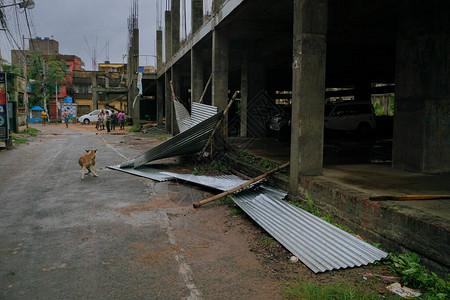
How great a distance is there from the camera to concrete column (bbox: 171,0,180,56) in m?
19.1

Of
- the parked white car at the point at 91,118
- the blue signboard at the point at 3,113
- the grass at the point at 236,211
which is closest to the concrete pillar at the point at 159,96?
the blue signboard at the point at 3,113

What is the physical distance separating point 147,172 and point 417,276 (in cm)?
759

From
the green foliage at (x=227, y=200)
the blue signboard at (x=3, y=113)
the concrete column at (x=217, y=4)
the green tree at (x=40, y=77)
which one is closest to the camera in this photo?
the green foliage at (x=227, y=200)

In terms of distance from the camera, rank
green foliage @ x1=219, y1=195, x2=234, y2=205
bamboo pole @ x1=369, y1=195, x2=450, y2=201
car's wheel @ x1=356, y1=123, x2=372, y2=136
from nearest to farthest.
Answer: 1. bamboo pole @ x1=369, y1=195, x2=450, y2=201
2. green foliage @ x1=219, y1=195, x2=234, y2=205
3. car's wheel @ x1=356, y1=123, x2=372, y2=136

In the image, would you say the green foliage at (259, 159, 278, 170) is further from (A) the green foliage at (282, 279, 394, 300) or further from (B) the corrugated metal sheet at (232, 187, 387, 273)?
(A) the green foliage at (282, 279, 394, 300)

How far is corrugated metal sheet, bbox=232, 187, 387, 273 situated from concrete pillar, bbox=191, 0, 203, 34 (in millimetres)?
9953

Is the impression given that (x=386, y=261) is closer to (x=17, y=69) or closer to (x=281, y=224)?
(x=281, y=224)

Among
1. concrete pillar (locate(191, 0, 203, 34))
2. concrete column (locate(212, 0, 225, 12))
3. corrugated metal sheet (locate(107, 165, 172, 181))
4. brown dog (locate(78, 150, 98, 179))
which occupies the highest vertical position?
concrete pillar (locate(191, 0, 203, 34))

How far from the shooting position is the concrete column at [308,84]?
233 inches

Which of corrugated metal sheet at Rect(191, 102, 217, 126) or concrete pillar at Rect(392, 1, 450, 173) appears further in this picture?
corrugated metal sheet at Rect(191, 102, 217, 126)

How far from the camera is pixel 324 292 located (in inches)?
132

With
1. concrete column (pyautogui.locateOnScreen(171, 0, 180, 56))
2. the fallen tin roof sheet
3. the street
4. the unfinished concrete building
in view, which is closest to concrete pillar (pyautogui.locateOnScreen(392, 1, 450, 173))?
the unfinished concrete building

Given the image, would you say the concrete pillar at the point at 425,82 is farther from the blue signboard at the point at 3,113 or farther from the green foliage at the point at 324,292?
the blue signboard at the point at 3,113

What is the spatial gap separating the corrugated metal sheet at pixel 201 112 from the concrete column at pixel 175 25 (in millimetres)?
9335
